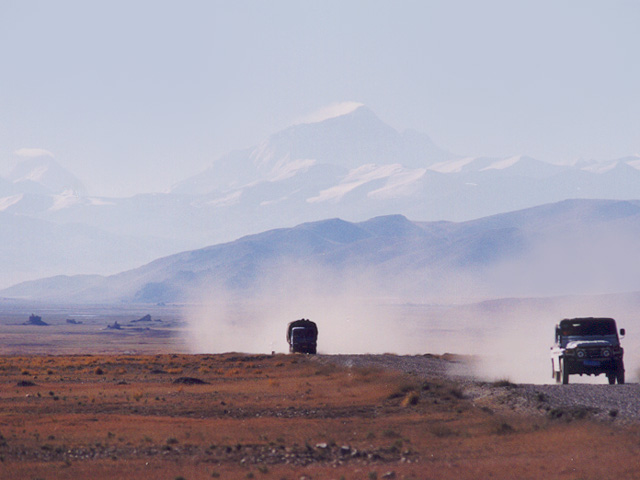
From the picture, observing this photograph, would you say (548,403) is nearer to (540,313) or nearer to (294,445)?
(294,445)

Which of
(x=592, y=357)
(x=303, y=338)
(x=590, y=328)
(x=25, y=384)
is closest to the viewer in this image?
(x=592, y=357)

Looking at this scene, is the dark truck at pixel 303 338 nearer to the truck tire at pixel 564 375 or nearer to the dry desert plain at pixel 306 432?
the dry desert plain at pixel 306 432

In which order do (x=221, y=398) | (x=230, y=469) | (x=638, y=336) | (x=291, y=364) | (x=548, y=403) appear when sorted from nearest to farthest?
(x=230, y=469)
(x=548, y=403)
(x=221, y=398)
(x=291, y=364)
(x=638, y=336)

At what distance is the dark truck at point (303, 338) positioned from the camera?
7031cm

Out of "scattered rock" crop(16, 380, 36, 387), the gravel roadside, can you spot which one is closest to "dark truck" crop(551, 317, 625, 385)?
the gravel roadside

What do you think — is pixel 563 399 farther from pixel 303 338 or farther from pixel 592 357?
pixel 303 338

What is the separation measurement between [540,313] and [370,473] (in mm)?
175408

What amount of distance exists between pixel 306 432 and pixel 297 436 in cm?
79

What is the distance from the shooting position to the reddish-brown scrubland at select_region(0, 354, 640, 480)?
67.7 ft

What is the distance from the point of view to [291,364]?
57.0m

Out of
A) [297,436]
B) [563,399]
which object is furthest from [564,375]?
[297,436]

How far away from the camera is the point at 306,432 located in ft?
85.7

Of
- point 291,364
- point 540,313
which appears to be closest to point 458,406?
point 291,364

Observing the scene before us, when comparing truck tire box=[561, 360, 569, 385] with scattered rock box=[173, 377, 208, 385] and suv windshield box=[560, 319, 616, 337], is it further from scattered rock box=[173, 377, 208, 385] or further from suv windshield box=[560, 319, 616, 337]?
scattered rock box=[173, 377, 208, 385]
